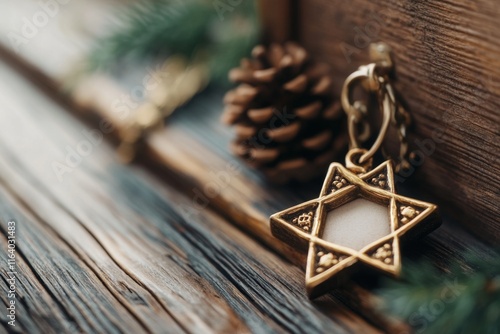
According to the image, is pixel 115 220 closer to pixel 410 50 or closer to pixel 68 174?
pixel 68 174

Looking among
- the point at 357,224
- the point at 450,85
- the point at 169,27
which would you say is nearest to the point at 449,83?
the point at 450,85

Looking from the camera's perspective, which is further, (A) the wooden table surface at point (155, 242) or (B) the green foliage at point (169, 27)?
(B) the green foliage at point (169, 27)

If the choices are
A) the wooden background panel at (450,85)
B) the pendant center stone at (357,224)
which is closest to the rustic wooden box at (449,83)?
the wooden background panel at (450,85)

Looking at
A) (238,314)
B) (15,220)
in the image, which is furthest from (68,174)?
(238,314)

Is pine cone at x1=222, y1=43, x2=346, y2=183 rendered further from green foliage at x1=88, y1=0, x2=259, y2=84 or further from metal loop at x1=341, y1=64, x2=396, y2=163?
green foliage at x1=88, y1=0, x2=259, y2=84

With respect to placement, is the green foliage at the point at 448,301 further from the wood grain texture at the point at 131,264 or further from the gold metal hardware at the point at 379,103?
the gold metal hardware at the point at 379,103
